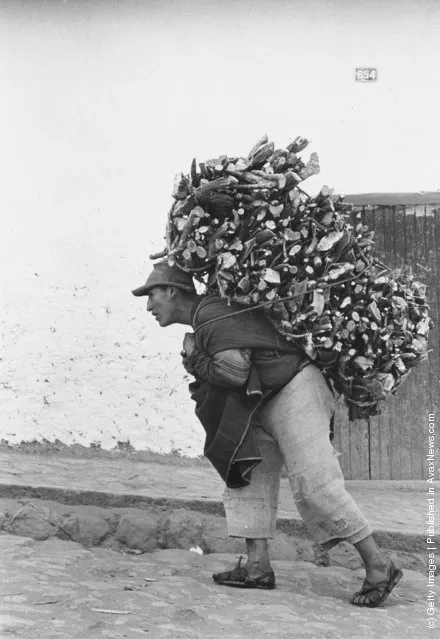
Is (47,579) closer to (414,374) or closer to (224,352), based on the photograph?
(224,352)

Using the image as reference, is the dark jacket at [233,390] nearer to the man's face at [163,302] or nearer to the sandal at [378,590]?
the man's face at [163,302]

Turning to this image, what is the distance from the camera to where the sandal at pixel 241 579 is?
481 cm

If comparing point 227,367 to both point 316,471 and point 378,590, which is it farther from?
point 378,590

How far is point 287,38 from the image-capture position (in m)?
7.12

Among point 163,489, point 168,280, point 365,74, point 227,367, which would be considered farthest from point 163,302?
point 365,74

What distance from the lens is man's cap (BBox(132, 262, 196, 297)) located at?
4.84 m

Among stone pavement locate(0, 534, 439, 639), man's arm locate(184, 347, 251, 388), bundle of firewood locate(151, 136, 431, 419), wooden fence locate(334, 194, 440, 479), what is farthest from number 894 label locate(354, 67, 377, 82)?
stone pavement locate(0, 534, 439, 639)

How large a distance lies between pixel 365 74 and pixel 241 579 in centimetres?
362

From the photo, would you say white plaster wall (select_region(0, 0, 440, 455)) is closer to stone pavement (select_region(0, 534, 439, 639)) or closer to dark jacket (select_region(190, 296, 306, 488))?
stone pavement (select_region(0, 534, 439, 639))

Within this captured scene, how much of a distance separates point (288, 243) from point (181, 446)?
279 cm

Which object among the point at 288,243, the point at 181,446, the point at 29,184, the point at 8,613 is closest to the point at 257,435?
the point at 288,243

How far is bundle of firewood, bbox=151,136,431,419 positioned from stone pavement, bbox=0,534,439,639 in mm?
944

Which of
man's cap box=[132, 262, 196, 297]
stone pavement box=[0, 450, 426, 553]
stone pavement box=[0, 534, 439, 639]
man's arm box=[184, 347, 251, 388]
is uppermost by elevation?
man's cap box=[132, 262, 196, 297]

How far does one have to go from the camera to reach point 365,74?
709cm
